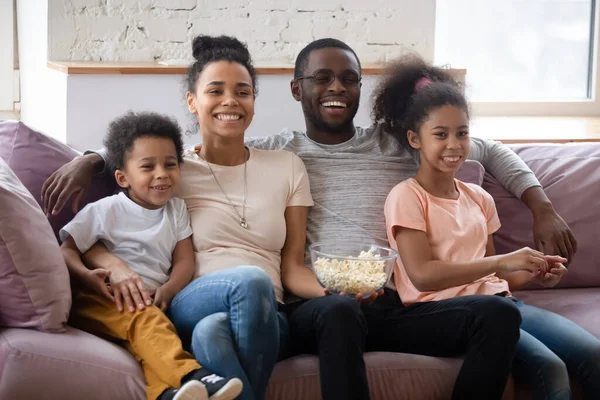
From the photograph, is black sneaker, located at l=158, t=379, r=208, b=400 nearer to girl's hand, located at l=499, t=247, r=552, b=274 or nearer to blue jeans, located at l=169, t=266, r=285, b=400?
blue jeans, located at l=169, t=266, r=285, b=400

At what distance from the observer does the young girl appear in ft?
6.39

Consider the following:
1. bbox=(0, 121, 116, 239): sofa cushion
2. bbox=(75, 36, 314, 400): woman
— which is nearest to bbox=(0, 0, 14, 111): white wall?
bbox=(0, 121, 116, 239): sofa cushion

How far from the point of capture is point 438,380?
191 centimetres

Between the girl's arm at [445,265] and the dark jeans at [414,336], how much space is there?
0.18 feet

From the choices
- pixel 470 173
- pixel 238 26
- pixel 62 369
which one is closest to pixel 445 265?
pixel 470 173

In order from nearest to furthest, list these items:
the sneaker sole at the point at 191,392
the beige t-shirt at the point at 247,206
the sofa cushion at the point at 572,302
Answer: the sneaker sole at the point at 191,392
the beige t-shirt at the point at 247,206
the sofa cushion at the point at 572,302

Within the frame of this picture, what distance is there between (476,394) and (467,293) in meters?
0.28

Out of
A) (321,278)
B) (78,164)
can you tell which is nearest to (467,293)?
(321,278)

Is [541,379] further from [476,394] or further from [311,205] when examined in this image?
[311,205]

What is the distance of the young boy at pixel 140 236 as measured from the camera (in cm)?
180

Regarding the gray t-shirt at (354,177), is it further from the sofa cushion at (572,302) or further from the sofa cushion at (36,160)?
the sofa cushion at (36,160)

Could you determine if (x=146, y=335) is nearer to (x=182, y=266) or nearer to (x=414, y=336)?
(x=182, y=266)

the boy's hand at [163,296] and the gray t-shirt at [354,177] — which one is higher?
the gray t-shirt at [354,177]

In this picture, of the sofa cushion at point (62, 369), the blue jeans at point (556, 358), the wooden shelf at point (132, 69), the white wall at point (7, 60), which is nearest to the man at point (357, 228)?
the blue jeans at point (556, 358)
